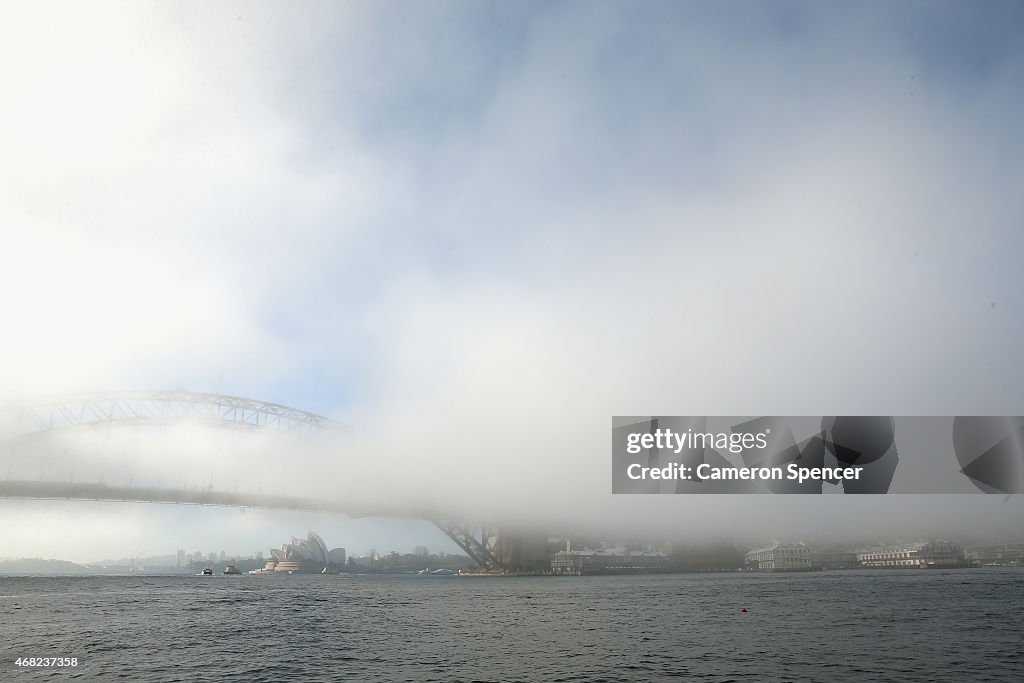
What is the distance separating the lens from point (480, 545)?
157 meters

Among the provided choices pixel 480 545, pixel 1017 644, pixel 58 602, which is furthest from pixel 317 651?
pixel 480 545

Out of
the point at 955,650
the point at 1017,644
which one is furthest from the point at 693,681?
the point at 1017,644

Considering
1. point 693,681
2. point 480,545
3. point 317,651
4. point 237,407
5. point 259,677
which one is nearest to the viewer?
point 693,681

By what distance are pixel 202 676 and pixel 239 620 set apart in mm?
26343

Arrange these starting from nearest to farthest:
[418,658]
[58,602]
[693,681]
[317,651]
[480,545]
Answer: [693,681] < [418,658] < [317,651] < [58,602] < [480,545]

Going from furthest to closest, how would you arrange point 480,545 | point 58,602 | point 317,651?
point 480,545 → point 58,602 → point 317,651

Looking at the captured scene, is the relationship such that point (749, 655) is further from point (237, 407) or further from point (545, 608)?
point (237, 407)

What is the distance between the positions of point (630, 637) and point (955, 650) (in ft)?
55.4

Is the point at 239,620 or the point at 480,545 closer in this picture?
the point at 239,620

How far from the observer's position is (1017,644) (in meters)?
33.6

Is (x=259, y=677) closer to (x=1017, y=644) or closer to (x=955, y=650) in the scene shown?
(x=955, y=650)

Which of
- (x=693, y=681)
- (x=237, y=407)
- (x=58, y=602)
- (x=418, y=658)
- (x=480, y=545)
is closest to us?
(x=693, y=681)

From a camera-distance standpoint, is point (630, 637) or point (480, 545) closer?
point (630, 637)

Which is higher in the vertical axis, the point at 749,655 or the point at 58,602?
the point at 749,655
